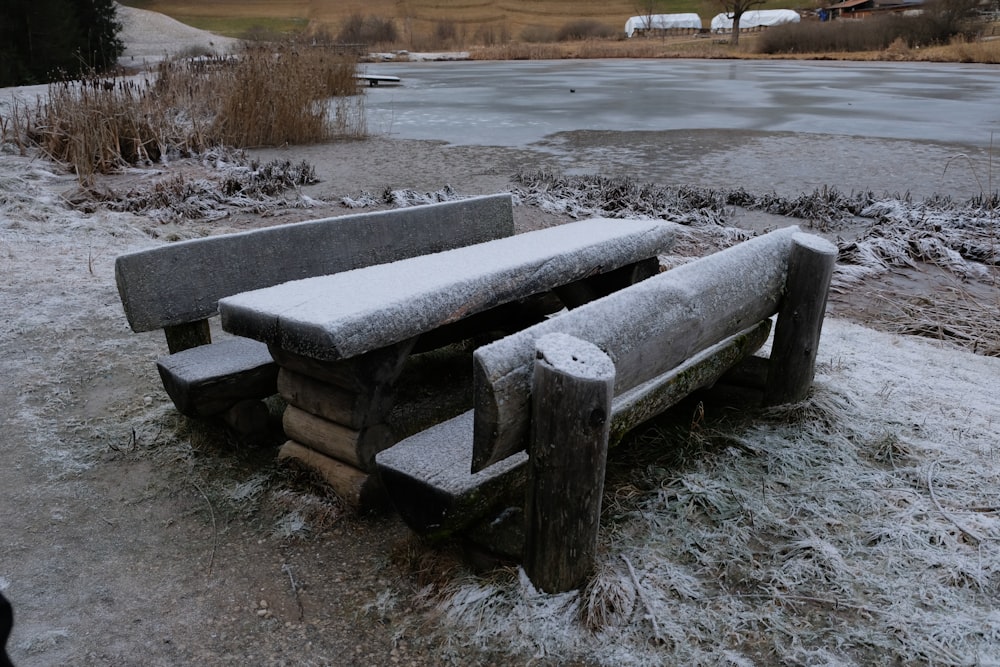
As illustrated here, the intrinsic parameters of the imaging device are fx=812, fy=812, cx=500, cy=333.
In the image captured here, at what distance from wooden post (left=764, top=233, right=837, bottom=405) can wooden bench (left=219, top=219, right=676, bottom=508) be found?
2.39ft

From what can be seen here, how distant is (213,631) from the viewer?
2215 mm

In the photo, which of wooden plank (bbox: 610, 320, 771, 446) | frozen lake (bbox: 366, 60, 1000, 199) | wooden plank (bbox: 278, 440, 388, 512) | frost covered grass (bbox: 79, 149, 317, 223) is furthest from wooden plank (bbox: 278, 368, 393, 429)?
frozen lake (bbox: 366, 60, 1000, 199)

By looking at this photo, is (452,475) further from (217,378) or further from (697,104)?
(697,104)

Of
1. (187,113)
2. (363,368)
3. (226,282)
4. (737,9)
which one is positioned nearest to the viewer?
(363,368)

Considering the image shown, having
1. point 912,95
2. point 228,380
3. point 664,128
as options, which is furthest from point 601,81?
point 228,380

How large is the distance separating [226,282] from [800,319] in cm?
228

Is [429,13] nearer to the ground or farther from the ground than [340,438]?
farther from the ground

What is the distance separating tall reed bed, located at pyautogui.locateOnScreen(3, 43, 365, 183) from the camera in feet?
27.0

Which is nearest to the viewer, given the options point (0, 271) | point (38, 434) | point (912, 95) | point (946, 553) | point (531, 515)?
point (531, 515)

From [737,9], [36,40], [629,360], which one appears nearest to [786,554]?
[629,360]

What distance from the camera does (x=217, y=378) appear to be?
2.92 m

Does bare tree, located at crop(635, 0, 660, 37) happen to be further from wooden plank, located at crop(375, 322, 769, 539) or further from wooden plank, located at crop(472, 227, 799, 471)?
wooden plank, located at crop(375, 322, 769, 539)

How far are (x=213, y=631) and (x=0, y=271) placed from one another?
3.88 meters

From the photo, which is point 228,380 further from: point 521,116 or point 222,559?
point 521,116
